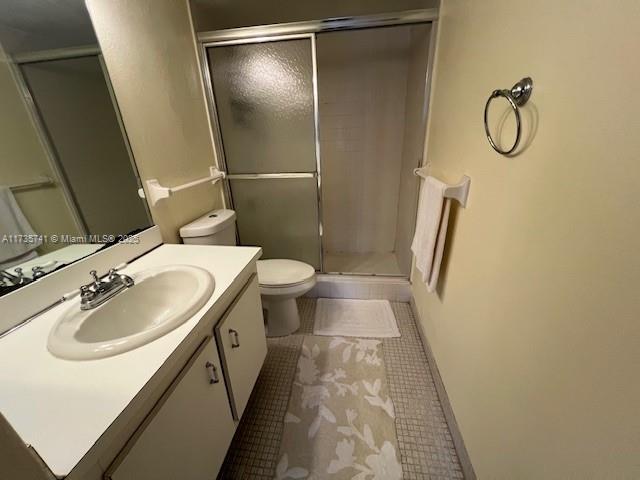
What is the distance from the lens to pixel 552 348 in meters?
0.60

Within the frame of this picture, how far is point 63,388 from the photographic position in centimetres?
57

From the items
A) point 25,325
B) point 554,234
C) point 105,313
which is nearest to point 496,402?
point 554,234

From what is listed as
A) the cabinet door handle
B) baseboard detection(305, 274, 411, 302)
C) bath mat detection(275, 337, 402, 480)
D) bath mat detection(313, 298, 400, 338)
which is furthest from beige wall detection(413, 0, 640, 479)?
baseboard detection(305, 274, 411, 302)

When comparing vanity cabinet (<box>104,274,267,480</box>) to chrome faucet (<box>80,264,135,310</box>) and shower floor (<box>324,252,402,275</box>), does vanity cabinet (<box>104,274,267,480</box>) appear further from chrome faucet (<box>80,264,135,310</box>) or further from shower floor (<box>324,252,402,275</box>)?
shower floor (<box>324,252,402,275</box>)

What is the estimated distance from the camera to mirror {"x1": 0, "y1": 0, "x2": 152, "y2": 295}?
0.77 metres

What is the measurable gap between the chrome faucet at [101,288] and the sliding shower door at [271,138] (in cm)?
121

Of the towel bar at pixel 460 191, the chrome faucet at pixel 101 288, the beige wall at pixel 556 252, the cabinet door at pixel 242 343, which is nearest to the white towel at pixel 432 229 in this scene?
the towel bar at pixel 460 191

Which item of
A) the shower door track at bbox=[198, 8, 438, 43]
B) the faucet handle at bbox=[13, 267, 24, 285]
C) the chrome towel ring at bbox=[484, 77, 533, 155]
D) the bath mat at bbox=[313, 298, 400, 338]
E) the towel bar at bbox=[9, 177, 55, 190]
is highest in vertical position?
the shower door track at bbox=[198, 8, 438, 43]

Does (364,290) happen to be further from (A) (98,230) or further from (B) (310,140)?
(A) (98,230)

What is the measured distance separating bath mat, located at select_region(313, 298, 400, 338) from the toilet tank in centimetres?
88

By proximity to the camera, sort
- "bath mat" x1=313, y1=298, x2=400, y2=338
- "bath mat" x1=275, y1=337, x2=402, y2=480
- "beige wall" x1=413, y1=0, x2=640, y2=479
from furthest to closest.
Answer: "bath mat" x1=313, y1=298, x2=400, y2=338, "bath mat" x1=275, y1=337, x2=402, y2=480, "beige wall" x1=413, y1=0, x2=640, y2=479

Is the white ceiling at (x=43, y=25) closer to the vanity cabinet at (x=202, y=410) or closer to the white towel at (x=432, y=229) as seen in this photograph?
the vanity cabinet at (x=202, y=410)

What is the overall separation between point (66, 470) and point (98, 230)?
0.89 meters

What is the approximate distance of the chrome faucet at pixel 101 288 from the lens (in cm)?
84
